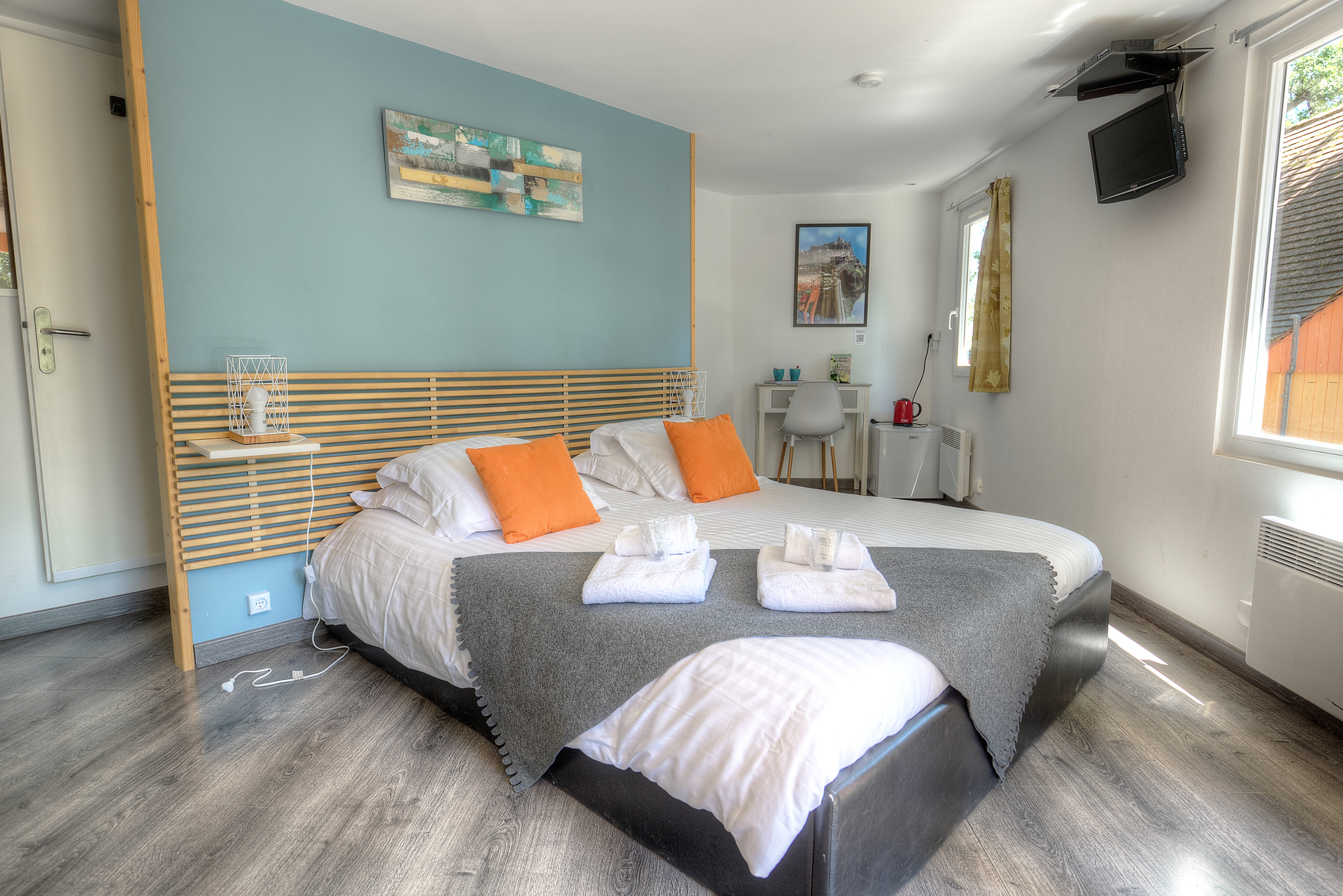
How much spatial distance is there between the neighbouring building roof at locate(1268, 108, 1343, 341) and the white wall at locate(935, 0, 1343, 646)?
0.17 metres

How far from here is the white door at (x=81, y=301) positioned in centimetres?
288

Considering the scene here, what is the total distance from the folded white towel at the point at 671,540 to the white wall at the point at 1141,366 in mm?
2096

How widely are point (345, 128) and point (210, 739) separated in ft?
7.78

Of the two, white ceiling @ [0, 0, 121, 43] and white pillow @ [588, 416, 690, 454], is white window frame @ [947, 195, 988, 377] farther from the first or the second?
white ceiling @ [0, 0, 121, 43]

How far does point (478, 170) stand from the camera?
128 inches

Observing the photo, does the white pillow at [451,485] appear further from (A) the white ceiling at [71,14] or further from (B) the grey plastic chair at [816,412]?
(B) the grey plastic chair at [816,412]

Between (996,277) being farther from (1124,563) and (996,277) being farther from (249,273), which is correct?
(249,273)

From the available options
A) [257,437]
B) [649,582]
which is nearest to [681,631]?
[649,582]

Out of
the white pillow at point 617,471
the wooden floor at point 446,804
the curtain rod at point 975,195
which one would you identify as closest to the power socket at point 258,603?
the wooden floor at point 446,804

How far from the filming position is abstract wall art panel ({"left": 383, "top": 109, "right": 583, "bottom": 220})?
2.99 meters

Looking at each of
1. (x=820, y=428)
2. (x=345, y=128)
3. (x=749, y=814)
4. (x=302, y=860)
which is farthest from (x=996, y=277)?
(x=302, y=860)

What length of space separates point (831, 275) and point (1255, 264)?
11.8 ft

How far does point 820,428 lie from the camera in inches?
214

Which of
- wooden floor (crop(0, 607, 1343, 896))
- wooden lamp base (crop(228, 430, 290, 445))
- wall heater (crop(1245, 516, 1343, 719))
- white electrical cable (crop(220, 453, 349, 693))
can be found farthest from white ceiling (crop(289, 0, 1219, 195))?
wooden floor (crop(0, 607, 1343, 896))
